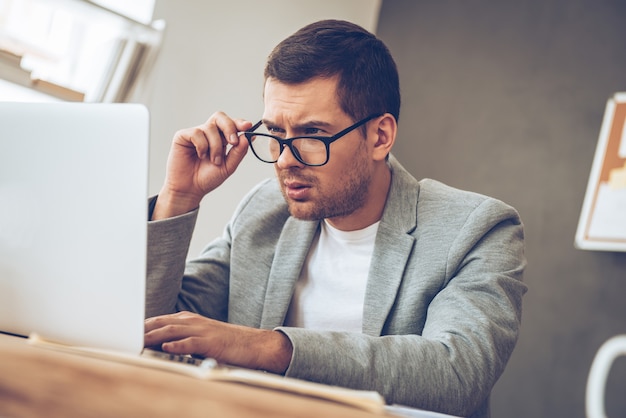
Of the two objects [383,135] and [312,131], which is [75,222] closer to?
[312,131]

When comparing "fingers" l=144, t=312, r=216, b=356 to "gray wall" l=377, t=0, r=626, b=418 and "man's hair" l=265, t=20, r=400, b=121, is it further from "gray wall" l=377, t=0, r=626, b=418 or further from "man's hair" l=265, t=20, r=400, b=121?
"gray wall" l=377, t=0, r=626, b=418

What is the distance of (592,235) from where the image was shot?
271cm

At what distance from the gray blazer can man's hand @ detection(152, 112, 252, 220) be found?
3.0 inches

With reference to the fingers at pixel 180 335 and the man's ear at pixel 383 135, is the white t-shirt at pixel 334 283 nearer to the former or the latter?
the man's ear at pixel 383 135

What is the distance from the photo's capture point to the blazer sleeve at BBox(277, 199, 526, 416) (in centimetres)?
101

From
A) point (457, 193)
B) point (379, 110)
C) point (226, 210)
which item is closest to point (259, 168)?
point (226, 210)

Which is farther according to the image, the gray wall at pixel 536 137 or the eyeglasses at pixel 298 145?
the gray wall at pixel 536 137

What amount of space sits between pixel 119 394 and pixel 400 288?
1.05m

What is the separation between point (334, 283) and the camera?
1592 millimetres

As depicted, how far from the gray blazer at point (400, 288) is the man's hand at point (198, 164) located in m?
0.08

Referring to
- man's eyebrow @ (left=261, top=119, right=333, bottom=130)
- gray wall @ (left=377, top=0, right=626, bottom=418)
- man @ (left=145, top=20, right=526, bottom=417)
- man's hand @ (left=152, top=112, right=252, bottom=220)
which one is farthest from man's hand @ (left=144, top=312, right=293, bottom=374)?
gray wall @ (left=377, top=0, right=626, bottom=418)

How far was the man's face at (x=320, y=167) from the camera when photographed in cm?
156

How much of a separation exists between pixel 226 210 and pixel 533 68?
153 centimetres

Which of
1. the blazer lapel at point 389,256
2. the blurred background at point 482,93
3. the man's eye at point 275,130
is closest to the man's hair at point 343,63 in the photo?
the man's eye at point 275,130
